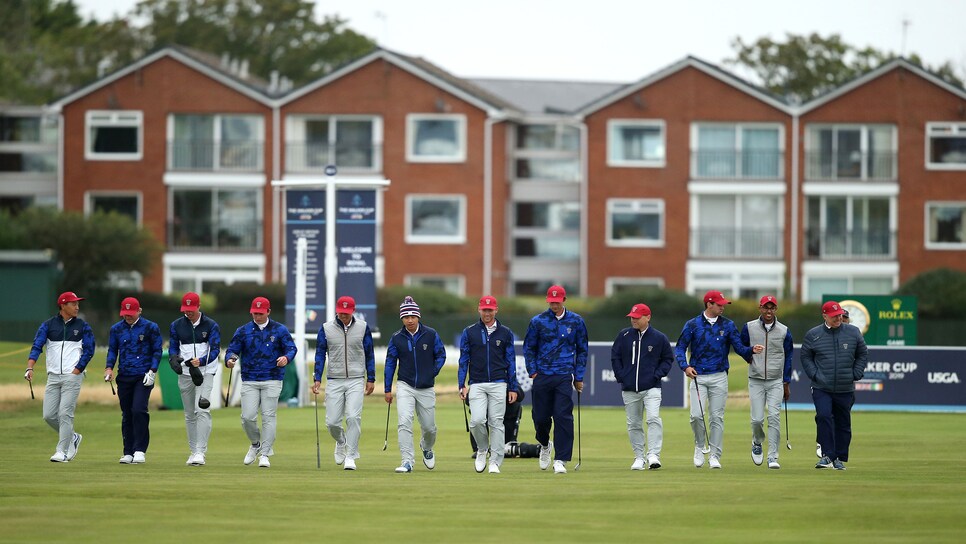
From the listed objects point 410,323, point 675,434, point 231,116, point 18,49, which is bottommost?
point 675,434

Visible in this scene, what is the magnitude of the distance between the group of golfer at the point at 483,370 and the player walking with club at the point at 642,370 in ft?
0.05

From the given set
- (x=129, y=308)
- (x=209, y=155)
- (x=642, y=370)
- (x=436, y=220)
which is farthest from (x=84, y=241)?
(x=642, y=370)

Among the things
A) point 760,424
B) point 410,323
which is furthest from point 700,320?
point 410,323

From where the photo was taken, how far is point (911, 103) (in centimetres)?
5841

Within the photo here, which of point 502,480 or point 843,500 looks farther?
point 502,480

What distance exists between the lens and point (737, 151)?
58.5 m

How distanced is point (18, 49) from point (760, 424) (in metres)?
80.8

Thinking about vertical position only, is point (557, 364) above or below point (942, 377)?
above

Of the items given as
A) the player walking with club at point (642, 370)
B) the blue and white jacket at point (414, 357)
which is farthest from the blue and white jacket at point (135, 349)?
the player walking with club at point (642, 370)

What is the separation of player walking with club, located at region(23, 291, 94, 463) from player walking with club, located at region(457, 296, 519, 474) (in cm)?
474

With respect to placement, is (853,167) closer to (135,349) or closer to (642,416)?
(642,416)

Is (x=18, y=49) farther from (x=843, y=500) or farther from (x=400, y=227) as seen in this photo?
(x=843, y=500)

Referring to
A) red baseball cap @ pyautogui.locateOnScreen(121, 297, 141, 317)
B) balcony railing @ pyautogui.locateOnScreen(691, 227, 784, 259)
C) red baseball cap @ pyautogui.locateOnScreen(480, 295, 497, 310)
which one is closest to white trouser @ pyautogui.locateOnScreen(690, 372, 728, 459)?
red baseball cap @ pyautogui.locateOnScreen(480, 295, 497, 310)

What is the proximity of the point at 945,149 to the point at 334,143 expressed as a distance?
22.3 metres
